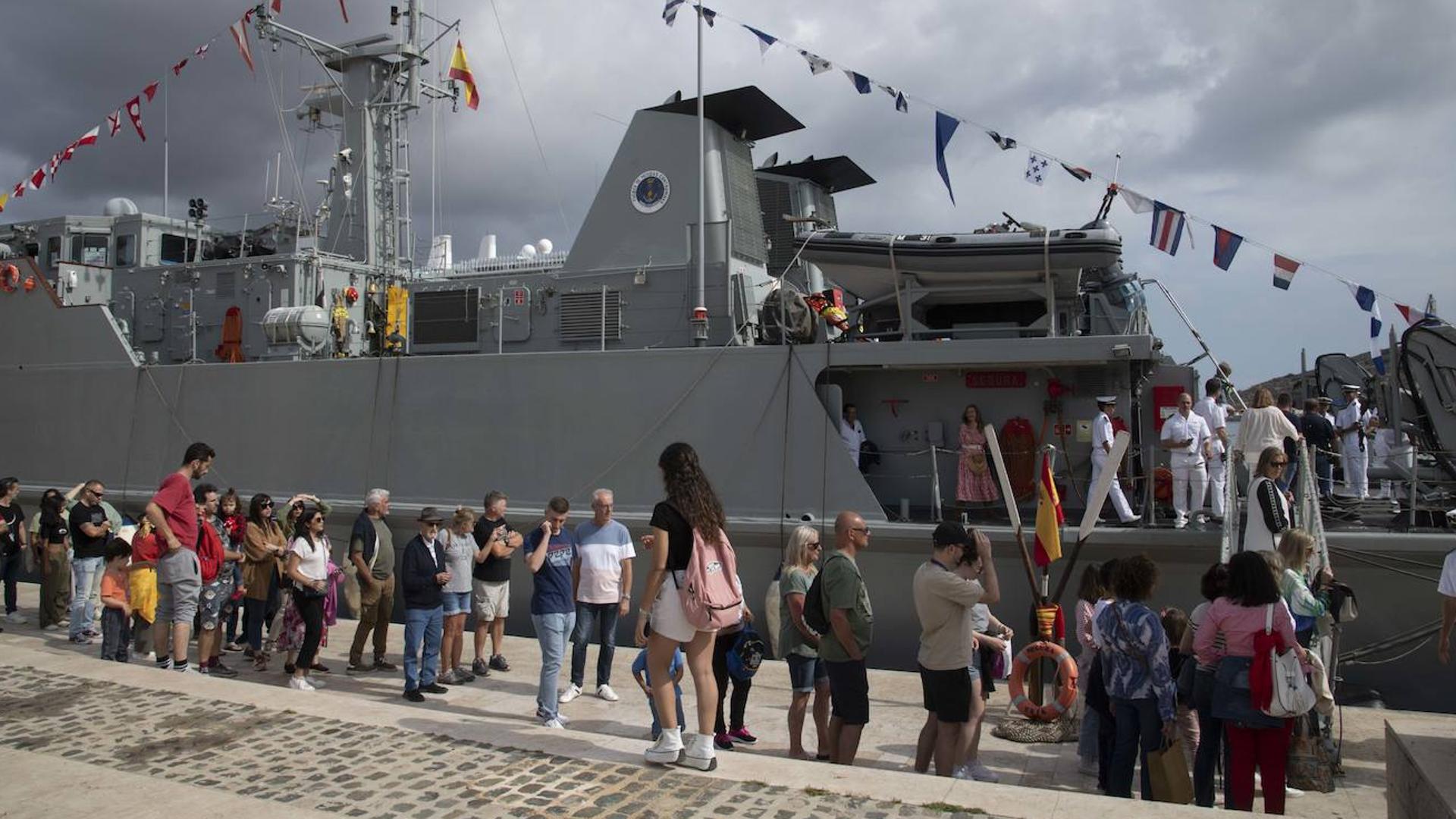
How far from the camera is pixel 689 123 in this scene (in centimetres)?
1080

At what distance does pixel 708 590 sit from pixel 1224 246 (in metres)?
6.55

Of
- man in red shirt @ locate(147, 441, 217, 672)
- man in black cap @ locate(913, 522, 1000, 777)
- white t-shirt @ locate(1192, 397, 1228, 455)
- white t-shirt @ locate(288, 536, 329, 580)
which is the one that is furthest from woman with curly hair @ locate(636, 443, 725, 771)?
white t-shirt @ locate(1192, 397, 1228, 455)

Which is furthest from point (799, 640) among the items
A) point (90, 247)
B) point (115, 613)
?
point (90, 247)

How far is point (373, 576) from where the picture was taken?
7.34 meters

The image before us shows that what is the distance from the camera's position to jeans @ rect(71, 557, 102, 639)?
776 cm

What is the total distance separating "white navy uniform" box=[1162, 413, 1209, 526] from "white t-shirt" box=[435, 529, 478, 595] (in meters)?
5.01

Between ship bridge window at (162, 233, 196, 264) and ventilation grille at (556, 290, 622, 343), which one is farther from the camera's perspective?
ship bridge window at (162, 233, 196, 264)

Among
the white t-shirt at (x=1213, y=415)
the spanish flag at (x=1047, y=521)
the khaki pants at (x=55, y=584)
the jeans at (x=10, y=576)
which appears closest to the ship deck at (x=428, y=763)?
the spanish flag at (x=1047, y=521)

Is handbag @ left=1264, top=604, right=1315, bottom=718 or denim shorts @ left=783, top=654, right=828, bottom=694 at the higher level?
handbag @ left=1264, top=604, right=1315, bottom=718

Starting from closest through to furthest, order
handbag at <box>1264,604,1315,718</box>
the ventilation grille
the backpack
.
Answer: handbag at <box>1264,604,1315,718</box>
the backpack
the ventilation grille

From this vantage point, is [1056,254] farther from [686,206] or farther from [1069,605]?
[686,206]

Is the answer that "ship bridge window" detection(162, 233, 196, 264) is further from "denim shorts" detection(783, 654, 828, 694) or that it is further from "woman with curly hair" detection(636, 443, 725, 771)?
"woman with curly hair" detection(636, 443, 725, 771)

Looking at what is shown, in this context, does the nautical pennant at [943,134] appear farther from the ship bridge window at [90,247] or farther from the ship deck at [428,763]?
the ship bridge window at [90,247]

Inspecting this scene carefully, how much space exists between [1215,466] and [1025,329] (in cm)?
177
